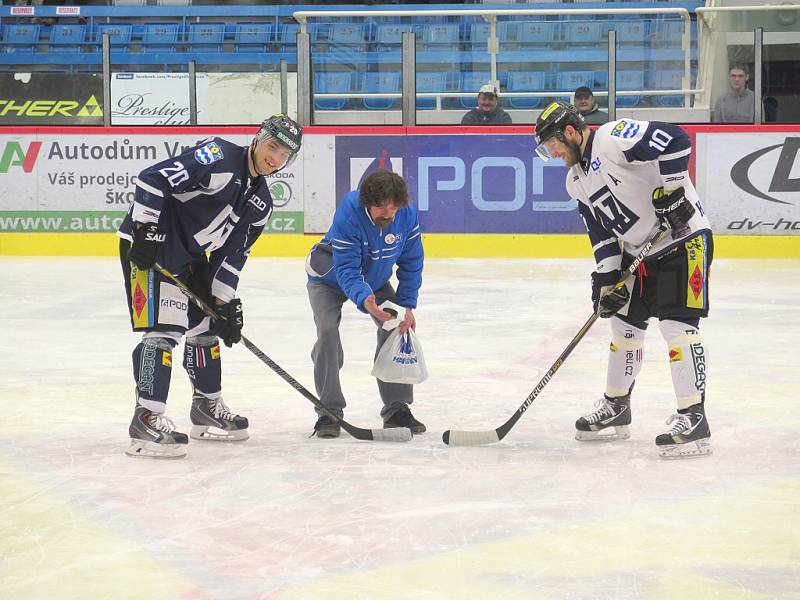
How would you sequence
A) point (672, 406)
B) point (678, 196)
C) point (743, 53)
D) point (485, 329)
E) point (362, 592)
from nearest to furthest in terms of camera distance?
point (362, 592) < point (678, 196) < point (672, 406) < point (485, 329) < point (743, 53)

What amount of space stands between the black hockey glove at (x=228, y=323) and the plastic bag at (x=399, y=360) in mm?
456

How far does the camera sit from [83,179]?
9.38 m

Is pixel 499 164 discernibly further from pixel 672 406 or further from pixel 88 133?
pixel 672 406

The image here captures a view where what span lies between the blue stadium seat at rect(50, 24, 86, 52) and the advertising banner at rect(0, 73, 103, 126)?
2716 millimetres

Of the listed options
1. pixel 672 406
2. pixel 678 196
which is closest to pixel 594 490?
pixel 678 196

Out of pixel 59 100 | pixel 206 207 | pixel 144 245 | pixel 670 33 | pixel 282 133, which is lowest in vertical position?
pixel 144 245

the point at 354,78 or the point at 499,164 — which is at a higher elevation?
the point at 354,78

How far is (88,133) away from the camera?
30.9ft

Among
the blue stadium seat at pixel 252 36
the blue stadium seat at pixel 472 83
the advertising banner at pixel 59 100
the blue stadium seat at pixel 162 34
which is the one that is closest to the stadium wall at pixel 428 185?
the advertising banner at pixel 59 100

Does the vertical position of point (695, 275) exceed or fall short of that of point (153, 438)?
it exceeds it

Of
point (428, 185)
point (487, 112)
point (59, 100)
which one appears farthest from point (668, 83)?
point (59, 100)

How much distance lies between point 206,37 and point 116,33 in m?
1.29

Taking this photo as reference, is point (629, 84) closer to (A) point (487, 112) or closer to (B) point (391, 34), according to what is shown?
(A) point (487, 112)

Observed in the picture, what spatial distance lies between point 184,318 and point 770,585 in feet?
6.19
